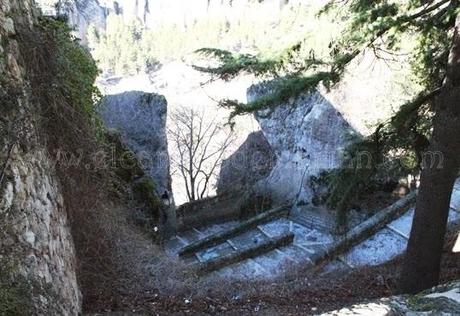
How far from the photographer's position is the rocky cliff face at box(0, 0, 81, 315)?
3.17 metres

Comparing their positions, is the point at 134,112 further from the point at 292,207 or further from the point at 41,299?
the point at 41,299

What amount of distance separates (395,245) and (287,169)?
681cm

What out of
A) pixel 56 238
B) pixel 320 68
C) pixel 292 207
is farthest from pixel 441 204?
pixel 292 207

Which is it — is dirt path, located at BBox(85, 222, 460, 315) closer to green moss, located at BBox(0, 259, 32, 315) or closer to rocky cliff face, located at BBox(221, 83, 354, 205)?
green moss, located at BBox(0, 259, 32, 315)

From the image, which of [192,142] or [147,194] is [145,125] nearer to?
[147,194]

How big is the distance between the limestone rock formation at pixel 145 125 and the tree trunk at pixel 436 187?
9.80 m

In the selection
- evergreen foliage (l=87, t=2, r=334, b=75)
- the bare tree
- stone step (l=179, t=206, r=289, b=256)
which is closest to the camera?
stone step (l=179, t=206, r=289, b=256)

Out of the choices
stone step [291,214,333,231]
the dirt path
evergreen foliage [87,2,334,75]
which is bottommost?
the dirt path

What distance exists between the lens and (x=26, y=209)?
3723 mm

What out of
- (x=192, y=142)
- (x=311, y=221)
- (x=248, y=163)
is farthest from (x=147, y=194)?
(x=248, y=163)

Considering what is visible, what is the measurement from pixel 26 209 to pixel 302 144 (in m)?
13.0

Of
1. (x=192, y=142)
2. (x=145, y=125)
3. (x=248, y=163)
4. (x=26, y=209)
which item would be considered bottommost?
(x=26, y=209)

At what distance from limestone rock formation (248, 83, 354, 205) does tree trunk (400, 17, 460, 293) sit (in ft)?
24.2

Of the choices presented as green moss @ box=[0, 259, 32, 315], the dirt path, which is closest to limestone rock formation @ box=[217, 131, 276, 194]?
the dirt path
